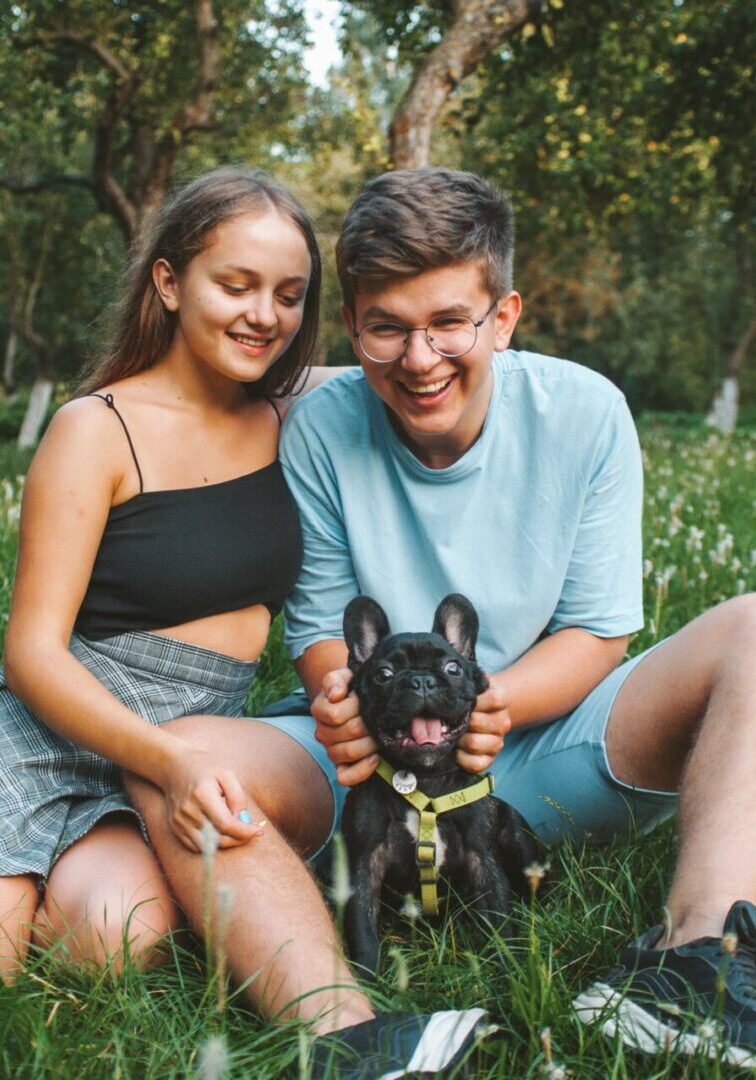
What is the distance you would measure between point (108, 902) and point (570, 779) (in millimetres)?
1476

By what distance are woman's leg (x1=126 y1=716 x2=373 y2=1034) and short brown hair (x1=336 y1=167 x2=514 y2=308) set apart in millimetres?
1474

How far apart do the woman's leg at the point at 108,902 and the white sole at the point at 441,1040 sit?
867 millimetres

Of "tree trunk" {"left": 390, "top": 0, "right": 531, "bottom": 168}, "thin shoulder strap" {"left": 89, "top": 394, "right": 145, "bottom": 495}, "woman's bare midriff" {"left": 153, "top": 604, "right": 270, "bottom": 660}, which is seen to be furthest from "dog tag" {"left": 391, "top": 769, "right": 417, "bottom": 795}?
"tree trunk" {"left": 390, "top": 0, "right": 531, "bottom": 168}

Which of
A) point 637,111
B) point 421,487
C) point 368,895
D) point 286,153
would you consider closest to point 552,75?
point 637,111

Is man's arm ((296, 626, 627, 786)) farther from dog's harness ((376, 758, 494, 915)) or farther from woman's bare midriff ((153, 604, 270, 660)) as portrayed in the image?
woman's bare midriff ((153, 604, 270, 660))

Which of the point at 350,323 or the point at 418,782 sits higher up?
the point at 350,323

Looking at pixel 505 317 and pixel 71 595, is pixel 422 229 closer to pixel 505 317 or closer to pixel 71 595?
pixel 505 317

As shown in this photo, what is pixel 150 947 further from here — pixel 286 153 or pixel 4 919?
pixel 286 153

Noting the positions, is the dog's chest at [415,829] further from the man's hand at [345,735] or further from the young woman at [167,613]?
the young woman at [167,613]

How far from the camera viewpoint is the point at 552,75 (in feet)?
56.7

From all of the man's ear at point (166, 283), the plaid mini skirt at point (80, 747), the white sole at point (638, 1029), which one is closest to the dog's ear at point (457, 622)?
the plaid mini skirt at point (80, 747)

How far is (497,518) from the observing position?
11.5ft

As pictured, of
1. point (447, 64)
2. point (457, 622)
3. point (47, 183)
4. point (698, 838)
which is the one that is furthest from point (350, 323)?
point (47, 183)

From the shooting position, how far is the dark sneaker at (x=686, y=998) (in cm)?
216
